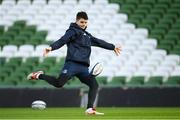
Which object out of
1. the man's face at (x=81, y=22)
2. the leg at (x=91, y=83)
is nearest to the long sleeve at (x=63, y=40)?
the man's face at (x=81, y=22)

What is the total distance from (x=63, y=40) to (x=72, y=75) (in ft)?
2.38

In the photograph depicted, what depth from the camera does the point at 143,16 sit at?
976 inches

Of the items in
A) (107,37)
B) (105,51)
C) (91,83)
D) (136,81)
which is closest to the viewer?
(91,83)

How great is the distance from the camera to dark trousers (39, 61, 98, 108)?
1239 centimetres

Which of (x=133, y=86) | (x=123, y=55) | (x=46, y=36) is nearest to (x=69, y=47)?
(x=133, y=86)

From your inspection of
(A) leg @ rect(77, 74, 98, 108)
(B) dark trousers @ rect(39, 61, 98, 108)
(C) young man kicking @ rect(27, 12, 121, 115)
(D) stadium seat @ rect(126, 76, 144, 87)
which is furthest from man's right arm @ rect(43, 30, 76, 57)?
(D) stadium seat @ rect(126, 76, 144, 87)

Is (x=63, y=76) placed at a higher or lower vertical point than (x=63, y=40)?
lower

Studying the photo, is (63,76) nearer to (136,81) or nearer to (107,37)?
(136,81)

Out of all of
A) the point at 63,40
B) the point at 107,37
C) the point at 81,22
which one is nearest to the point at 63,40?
the point at 63,40

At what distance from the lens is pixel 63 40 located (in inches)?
480

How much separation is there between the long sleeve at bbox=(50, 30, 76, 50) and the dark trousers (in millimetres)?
474

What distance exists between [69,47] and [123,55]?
10.4m

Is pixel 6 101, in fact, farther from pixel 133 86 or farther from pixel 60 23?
pixel 60 23

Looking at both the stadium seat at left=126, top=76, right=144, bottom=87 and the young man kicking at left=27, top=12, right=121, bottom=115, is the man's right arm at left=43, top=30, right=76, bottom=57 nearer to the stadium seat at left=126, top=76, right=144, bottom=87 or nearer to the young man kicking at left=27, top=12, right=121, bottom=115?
the young man kicking at left=27, top=12, right=121, bottom=115
